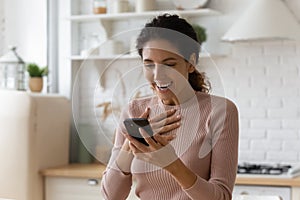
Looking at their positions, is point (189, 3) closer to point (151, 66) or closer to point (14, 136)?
point (14, 136)

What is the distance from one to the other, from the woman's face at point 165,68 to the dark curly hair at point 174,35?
0.01 metres

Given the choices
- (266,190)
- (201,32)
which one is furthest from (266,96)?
(266,190)

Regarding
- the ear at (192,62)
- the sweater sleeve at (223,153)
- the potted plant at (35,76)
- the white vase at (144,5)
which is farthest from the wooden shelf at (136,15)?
the ear at (192,62)

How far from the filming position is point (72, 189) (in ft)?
13.0

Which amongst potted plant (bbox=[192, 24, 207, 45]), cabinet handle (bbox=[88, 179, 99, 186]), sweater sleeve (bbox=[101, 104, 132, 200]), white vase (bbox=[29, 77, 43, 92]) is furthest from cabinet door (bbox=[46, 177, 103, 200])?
sweater sleeve (bbox=[101, 104, 132, 200])

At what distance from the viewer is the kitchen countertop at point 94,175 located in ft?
11.0

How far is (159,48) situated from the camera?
1417mm

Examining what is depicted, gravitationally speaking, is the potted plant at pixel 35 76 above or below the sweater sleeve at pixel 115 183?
below

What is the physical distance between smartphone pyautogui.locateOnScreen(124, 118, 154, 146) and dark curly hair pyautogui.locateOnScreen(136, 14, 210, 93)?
7.3 inches

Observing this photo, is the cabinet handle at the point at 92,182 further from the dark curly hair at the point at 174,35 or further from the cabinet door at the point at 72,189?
the dark curly hair at the point at 174,35

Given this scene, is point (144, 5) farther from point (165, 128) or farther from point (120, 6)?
point (165, 128)

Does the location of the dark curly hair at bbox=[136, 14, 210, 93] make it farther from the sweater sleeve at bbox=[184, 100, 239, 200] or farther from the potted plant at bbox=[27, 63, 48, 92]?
the potted plant at bbox=[27, 63, 48, 92]

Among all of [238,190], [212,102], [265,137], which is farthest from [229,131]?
[265,137]

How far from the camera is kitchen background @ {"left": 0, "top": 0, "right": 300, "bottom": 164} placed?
12.9 feet
